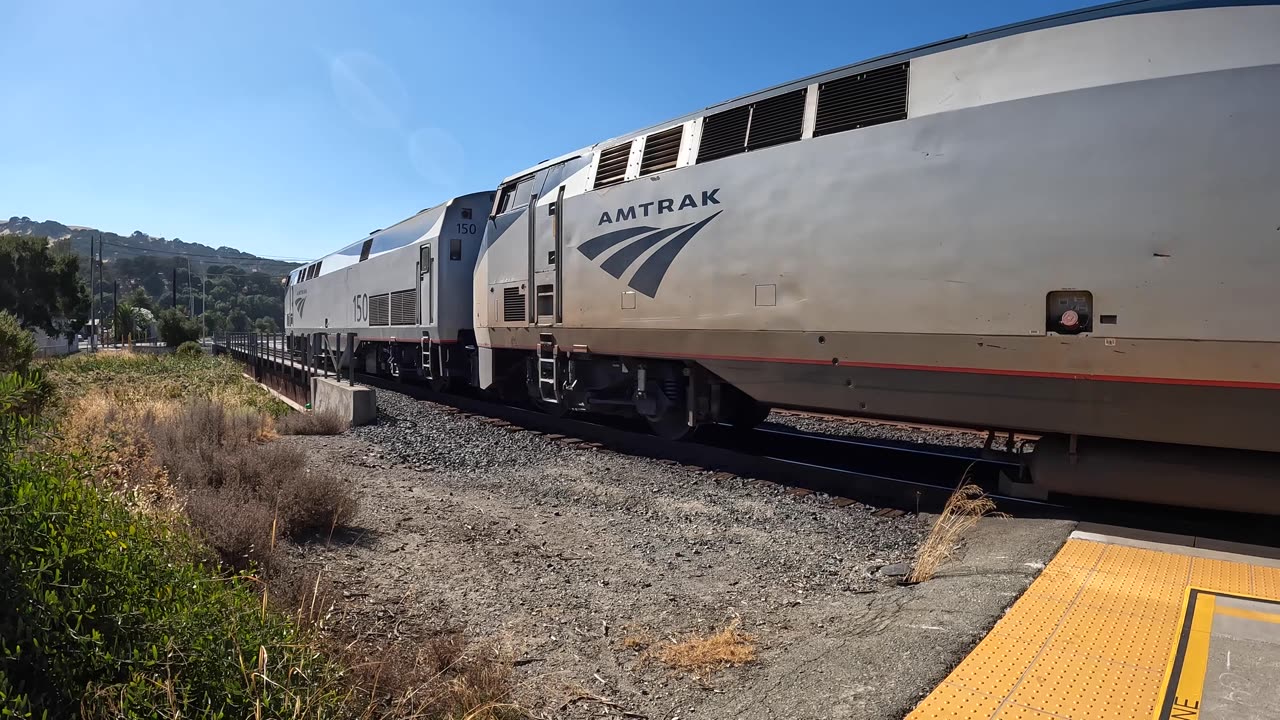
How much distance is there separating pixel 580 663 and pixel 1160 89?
5255 millimetres

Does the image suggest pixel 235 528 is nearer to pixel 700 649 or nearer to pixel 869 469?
pixel 700 649

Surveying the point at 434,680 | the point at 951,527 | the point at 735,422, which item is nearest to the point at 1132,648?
the point at 951,527

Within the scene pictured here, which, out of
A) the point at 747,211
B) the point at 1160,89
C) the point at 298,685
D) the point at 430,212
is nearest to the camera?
the point at 298,685

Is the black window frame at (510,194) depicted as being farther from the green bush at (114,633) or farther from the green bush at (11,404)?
the green bush at (114,633)

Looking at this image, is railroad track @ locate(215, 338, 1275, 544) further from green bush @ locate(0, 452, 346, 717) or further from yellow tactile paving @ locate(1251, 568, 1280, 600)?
green bush @ locate(0, 452, 346, 717)

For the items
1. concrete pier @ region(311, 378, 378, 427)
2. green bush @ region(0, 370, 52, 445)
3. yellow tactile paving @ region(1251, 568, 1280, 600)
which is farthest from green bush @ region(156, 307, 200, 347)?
yellow tactile paving @ region(1251, 568, 1280, 600)

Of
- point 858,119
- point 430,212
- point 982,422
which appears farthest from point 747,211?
point 430,212

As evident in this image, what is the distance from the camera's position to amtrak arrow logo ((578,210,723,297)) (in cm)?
825

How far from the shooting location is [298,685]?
284cm

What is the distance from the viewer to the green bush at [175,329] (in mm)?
51438

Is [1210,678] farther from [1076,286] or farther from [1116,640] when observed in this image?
[1076,286]

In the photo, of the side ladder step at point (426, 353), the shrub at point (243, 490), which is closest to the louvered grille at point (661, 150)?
the shrub at point (243, 490)

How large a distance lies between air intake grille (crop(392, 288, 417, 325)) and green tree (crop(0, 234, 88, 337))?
140ft

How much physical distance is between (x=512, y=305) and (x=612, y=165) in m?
2.97
